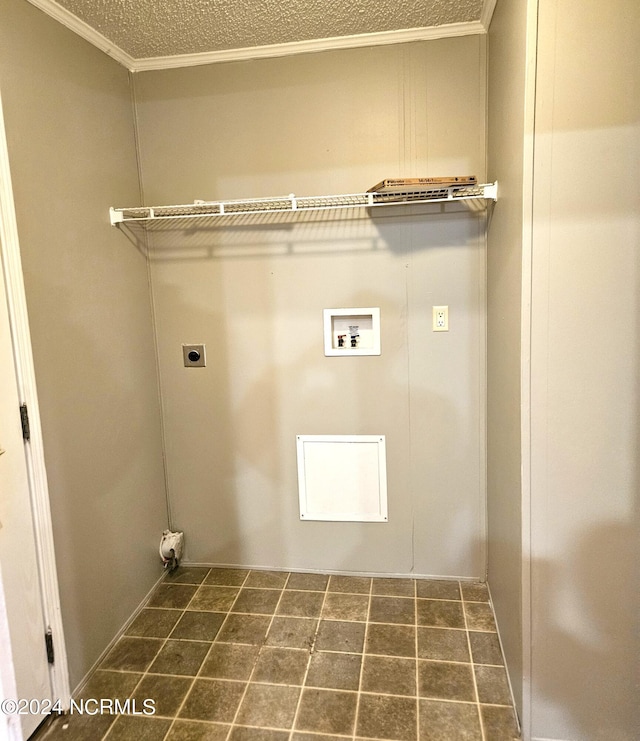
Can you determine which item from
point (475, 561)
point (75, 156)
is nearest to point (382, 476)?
point (475, 561)

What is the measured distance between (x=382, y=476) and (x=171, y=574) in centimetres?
118

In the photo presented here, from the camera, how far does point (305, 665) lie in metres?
1.84

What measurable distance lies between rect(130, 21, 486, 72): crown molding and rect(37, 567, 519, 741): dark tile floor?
240 centimetres

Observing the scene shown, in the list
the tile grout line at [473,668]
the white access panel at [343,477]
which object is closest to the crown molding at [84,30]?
the white access panel at [343,477]

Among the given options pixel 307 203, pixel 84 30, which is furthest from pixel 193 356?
pixel 84 30

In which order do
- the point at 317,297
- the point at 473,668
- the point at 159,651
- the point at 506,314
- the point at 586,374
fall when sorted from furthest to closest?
the point at 317,297 < the point at 159,651 < the point at 473,668 < the point at 506,314 < the point at 586,374

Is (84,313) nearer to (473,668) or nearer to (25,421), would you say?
(25,421)

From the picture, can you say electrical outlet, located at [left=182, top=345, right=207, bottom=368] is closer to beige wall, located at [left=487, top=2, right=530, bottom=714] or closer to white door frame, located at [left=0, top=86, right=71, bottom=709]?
white door frame, located at [left=0, top=86, right=71, bottom=709]

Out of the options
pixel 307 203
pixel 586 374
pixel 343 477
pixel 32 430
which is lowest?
pixel 343 477

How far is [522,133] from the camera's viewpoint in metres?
1.36

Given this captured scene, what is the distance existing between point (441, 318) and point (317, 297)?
56cm

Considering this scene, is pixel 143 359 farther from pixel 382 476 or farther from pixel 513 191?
pixel 513 191

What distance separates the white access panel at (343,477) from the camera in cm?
230

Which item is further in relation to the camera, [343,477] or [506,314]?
[343,477]
